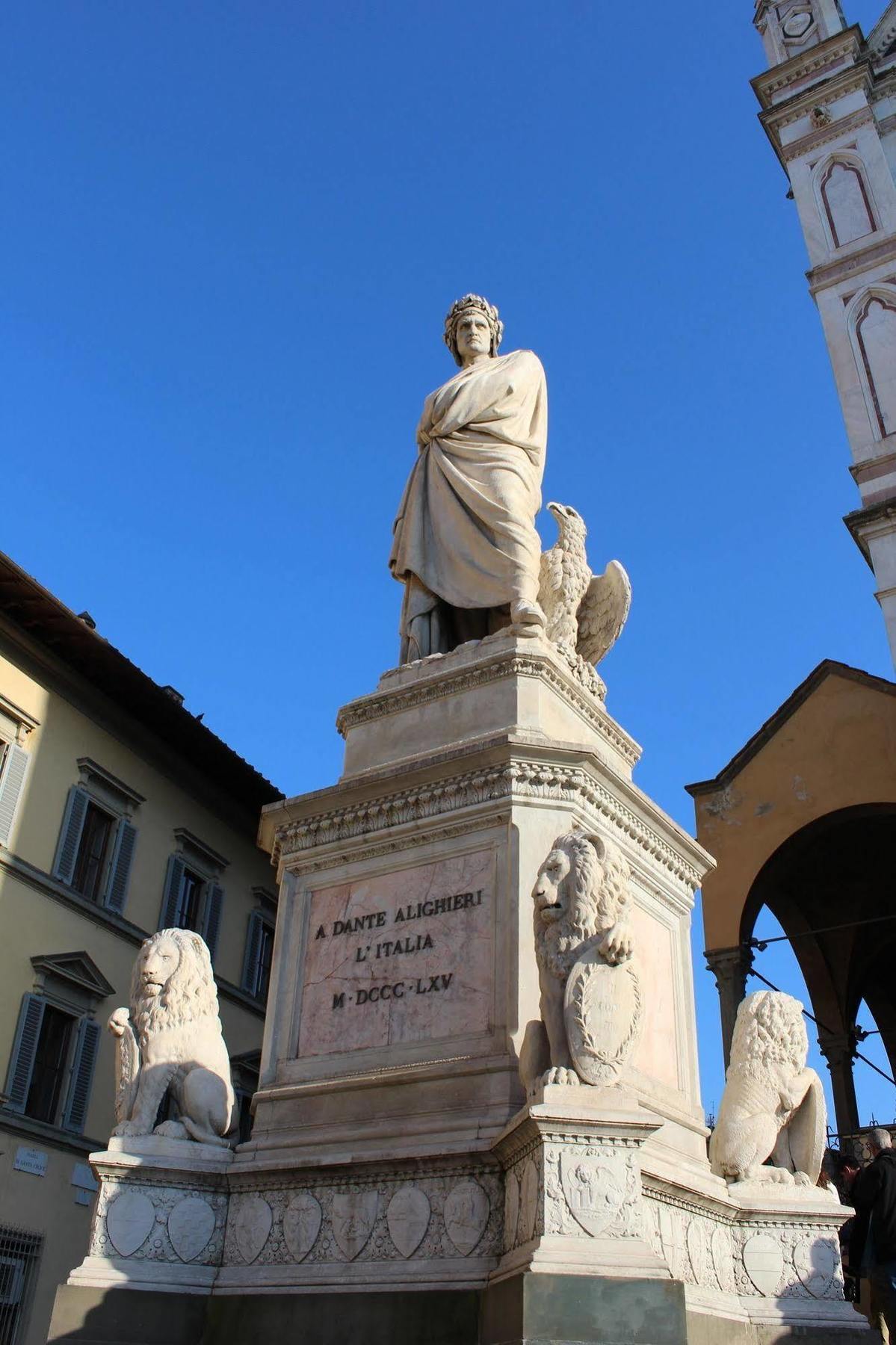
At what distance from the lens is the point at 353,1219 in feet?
18.9

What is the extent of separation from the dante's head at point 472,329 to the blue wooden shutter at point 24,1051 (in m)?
13.0

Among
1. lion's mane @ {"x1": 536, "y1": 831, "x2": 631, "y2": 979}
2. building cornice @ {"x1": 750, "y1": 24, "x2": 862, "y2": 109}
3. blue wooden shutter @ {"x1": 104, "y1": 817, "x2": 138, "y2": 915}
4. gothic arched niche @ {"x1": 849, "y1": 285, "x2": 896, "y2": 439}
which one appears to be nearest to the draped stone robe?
lion's mane @ {"x1": 536, "y1": 831, "x2": 631, "y2": 979}

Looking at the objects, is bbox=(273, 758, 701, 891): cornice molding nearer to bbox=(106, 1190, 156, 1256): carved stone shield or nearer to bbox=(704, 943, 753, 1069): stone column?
bbox=(106, 1190, 156, 1256): carved stone shield

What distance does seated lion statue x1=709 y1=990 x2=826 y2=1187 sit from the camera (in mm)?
6629

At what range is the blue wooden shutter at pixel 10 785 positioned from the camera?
62.7 ft

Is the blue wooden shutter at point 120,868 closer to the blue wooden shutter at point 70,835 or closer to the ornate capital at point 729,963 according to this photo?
the blue wooden shutter at point 70,835

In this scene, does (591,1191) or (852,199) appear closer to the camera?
(591,1191)

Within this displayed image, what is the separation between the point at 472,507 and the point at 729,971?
9684 mm

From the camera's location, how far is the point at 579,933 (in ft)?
17.6

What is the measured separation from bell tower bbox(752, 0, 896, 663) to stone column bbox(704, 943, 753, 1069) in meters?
4.50

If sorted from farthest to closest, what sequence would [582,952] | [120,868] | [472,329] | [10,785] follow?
1. [120,868]
2. [10,785]
3. [472,329]
4. [582,952]

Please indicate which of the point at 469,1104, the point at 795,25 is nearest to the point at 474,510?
the point at 469,1104

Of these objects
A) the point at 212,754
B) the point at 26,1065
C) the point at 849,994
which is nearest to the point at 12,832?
the point at 26,1065

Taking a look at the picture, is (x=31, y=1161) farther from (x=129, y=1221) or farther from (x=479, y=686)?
(x=479, y=686)
